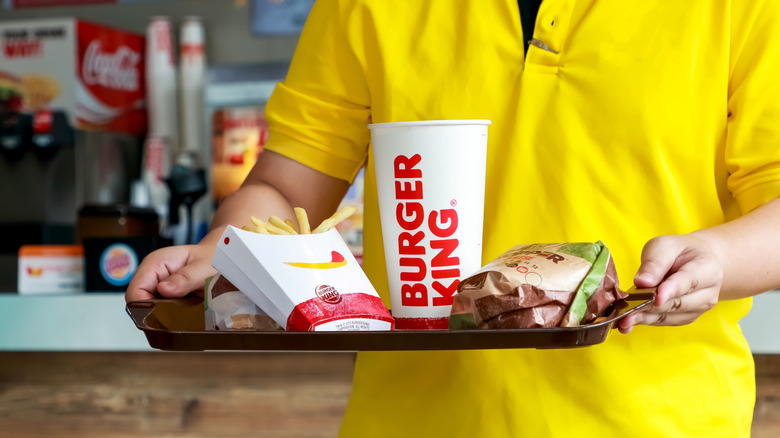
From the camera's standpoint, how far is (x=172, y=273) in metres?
0.76

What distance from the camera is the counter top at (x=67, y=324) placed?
166 centimetres

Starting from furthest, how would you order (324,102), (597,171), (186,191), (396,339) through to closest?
(186,191) → (324,102) → (597,171) → (396,339)

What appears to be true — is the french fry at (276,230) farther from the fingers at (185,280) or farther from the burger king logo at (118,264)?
the burger king logo at (118,264)

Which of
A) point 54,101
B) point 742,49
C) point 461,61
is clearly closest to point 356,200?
point 54,101

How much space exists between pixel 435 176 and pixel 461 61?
0.22 m

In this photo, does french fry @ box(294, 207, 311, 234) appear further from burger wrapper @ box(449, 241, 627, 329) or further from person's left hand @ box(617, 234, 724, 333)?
person's left hand @ box(617, 234, 724, 333)

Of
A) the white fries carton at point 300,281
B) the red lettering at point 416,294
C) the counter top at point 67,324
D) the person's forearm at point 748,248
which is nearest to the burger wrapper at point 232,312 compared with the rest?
the white fries carton at point 300,281

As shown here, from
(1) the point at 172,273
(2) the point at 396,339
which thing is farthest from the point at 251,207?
(2) the point at 396,339

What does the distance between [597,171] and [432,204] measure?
8.4 inches

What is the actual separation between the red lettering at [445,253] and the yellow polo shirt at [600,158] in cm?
16

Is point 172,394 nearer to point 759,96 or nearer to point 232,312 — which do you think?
point 232,312

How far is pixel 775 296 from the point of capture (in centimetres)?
151

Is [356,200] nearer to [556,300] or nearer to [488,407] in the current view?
[488,407]

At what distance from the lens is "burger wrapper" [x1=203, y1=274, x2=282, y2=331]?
0.64 meters
